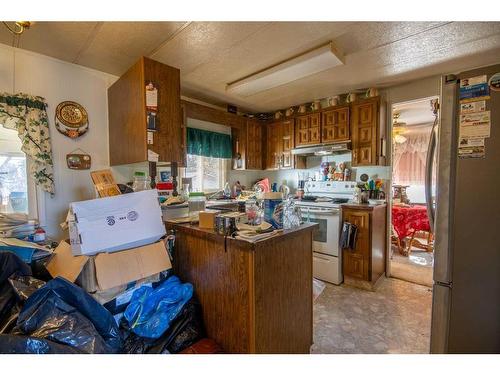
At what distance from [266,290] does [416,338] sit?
5.09 feet

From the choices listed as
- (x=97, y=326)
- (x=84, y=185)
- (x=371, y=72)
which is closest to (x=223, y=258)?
(x=97, y=326)

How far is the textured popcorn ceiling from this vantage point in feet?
6.00

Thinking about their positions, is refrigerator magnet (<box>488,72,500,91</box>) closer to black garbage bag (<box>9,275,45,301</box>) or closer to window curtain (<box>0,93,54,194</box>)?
black garbage bag (<box>9,275,45,301</box>)

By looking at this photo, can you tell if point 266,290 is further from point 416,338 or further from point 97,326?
point 416,338

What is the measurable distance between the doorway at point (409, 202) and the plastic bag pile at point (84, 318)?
6.25 feet

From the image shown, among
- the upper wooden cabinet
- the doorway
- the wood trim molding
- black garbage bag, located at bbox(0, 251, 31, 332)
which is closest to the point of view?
black garbage bag, located at bbox(0, 251, 31, 332)

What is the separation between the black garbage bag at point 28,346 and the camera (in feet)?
2.94

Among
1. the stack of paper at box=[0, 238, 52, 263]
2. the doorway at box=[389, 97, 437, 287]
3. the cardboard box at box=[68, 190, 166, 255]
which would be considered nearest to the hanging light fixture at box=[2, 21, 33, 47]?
the cardboard box at box=[68, 190, 166, 255]

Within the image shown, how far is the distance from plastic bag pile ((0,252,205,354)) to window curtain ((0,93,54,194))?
113 cm

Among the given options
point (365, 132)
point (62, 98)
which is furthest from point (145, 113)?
point (365, 132)

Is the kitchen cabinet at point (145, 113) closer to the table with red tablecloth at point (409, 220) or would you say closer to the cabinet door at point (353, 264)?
the cabinet door at point (353, 264)

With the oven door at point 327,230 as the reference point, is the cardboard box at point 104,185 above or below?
above

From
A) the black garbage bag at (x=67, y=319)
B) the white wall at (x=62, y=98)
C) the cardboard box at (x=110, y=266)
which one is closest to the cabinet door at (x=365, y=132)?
the cardboard box at (x=110, y=266)
